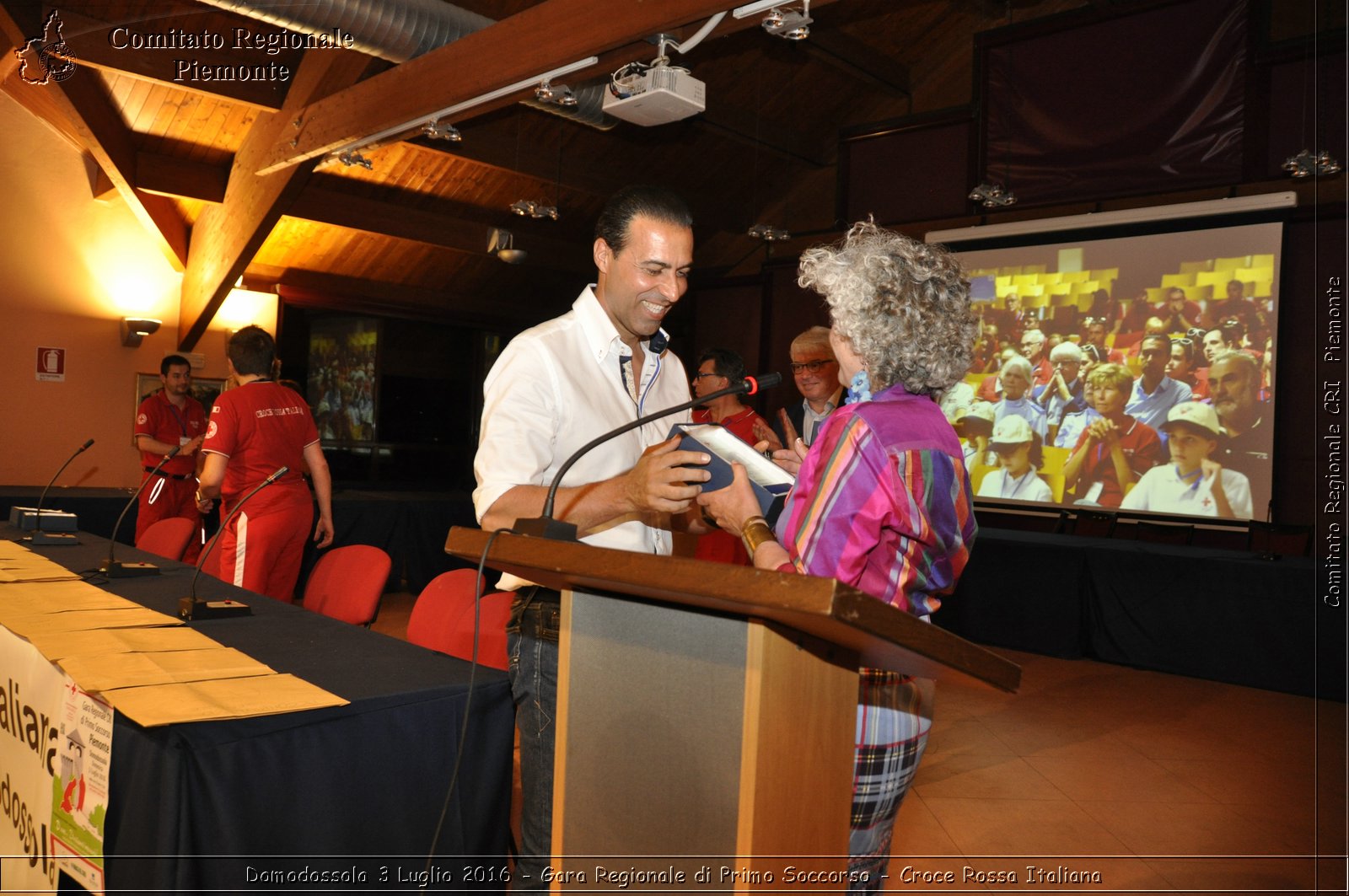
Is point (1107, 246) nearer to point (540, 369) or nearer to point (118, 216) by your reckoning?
point (540, 369)

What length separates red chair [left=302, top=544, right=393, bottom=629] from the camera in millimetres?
3109

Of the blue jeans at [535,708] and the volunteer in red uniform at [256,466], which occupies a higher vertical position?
the volunteer in red uniform at [256,466]

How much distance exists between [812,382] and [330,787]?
148 inches

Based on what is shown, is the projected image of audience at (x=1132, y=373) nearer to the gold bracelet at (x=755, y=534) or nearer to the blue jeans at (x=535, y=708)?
the blue jeans at (x=535, y=708)

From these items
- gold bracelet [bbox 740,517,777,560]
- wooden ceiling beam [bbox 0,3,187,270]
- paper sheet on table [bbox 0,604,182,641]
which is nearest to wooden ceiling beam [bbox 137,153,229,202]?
wooden ceiling beam [bbox 0,3,187,270]

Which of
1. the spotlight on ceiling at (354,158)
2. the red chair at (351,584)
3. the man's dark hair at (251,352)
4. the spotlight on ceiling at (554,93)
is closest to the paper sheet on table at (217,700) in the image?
the red chair at (351,584)

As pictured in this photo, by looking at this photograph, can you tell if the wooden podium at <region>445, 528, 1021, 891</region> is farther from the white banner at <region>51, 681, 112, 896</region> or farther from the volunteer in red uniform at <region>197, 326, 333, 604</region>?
the volunteer in red uniform at <region>197, 326, 333, 604</region>

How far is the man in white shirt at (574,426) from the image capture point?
68.1 inches

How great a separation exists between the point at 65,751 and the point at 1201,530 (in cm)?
780

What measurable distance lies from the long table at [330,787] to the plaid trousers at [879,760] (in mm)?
621

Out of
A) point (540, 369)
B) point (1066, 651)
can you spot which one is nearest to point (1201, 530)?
point (1066, 651)

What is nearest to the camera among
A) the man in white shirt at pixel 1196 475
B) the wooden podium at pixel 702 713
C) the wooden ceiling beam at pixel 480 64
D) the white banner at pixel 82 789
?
the wooden podium at pixel 702 713

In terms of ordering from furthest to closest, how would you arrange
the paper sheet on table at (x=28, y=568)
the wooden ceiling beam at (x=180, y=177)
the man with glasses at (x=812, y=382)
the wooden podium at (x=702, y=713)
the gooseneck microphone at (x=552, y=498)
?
the wooden ceiling beam at (x=180, y=177) → the man with glasses at (x=812, y=382) → the paper sheet on table at (x=28, y=568) → the gooseneck microphone at (x=552, y=498) → the wooden podium at (x=702, y=713)

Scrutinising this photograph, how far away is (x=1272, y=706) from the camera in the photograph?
5160 millimetres
